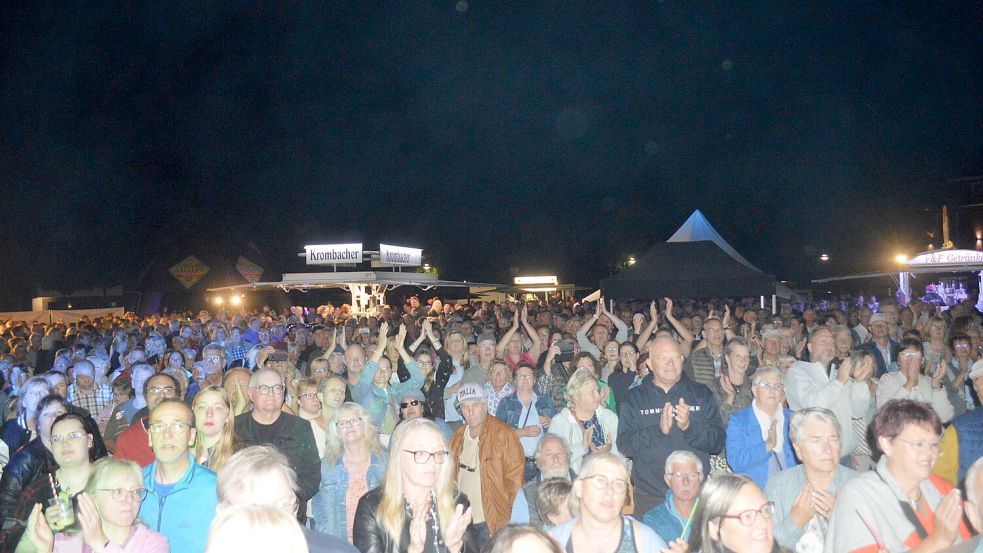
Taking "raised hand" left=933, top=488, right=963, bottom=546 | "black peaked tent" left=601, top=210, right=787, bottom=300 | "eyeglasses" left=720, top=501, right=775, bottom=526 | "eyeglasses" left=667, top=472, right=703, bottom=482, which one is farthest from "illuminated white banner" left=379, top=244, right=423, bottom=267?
"raised hand" left=933, top=488, right=963, bottom=546

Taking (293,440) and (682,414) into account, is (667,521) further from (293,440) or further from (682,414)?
(293,440)

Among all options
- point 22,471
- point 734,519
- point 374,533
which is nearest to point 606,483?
point 734,519

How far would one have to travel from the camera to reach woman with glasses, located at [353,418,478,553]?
294 centimetres

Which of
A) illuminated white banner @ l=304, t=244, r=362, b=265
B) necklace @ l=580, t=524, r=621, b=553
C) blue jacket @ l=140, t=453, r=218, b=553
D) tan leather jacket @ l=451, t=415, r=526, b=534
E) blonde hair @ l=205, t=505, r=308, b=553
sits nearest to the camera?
blonde hair @ l=205, t=505, r=308, b=553

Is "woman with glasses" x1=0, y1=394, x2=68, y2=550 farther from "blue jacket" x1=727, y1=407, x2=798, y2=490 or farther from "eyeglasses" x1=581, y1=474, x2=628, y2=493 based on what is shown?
"blue jacket" x1=727, y1=407, x2=798, y2=490

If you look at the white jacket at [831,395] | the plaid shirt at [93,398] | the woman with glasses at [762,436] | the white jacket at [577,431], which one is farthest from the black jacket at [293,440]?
the white jacket at [831,395]

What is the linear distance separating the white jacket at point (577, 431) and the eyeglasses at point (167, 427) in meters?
2.26

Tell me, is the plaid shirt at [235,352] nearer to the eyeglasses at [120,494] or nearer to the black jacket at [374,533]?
the eyeglasses at [120,494]

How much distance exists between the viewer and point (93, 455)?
388 centimetres

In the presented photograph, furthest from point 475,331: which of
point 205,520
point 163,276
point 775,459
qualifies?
point 163,276

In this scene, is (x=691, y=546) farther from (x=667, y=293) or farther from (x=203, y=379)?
(x=667, y=293)

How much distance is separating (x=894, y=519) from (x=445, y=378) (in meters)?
5.38

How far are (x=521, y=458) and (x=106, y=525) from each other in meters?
2.32

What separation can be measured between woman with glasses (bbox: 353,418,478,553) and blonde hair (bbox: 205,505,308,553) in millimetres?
1032
